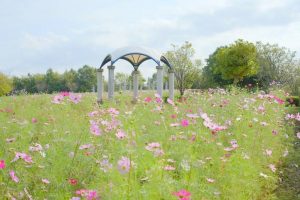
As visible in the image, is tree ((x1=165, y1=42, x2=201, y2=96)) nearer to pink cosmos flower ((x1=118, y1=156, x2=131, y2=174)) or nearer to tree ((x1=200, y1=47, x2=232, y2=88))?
tree ((x1=200, y1=47, x2=232, y2=88))

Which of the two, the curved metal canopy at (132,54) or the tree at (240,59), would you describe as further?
the tree at (240,59)

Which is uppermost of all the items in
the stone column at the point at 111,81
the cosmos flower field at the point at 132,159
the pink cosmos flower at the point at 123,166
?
the stone column at the point at 111,81

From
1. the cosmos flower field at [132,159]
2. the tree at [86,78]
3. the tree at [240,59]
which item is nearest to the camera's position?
the cosmos flower field at [132,159]

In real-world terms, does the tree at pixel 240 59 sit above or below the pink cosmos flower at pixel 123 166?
above

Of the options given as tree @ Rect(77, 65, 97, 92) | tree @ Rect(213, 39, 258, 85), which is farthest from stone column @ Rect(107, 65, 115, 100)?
tree @ Rect(77, 65, 97, 92)

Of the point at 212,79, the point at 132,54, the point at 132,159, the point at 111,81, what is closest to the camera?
the point at 132,159

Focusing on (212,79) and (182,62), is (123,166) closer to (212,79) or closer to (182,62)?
(182,62)

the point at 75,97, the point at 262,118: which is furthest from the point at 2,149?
the point at 262,118

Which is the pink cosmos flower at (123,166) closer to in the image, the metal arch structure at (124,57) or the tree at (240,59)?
the metal arch structure at (124,57)

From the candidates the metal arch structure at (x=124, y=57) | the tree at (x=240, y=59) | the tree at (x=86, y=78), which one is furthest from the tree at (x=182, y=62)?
the tree at (x=86, y=78)

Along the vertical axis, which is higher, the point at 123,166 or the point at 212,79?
the point at 212,79

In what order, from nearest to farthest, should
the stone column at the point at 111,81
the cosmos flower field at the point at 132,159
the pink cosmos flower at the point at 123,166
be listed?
1. the pink cosmos flower at the point at 123,166
2. the cosmos flower field at the point at 132,159
3. the stone column at the point at 111,81

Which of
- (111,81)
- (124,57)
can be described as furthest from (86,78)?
(111,81)

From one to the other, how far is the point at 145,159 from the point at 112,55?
1345cm
